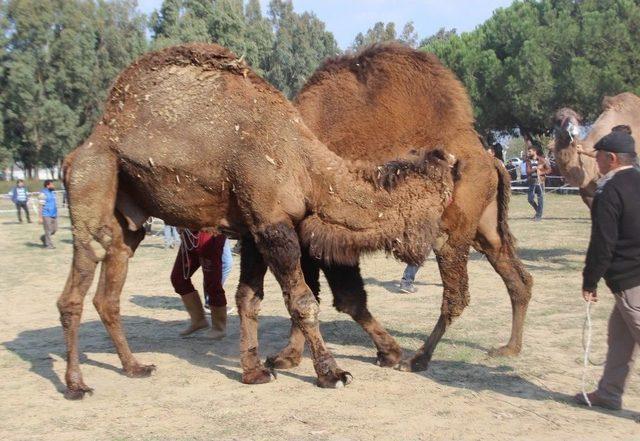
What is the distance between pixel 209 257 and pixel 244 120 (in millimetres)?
2420

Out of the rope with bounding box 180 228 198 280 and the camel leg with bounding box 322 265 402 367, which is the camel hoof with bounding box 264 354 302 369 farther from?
the rope with bounding box 180 228 198 280

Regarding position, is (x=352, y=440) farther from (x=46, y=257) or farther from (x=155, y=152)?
(x=46, y=257)

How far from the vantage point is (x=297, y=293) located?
5.96 meters


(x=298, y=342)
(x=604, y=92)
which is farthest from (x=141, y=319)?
(x=604, y=92)

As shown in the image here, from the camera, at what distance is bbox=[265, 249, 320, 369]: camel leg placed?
6688mm

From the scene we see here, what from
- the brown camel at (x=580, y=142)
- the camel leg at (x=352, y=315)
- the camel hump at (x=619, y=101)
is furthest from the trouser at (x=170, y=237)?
the camel leg at (x=352, y=315)

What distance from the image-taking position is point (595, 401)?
208 inches

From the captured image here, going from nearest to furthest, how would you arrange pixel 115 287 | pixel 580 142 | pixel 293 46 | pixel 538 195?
pixel 115 287 → pixel 580 142 → pixel 538 195 → pixel 293 46

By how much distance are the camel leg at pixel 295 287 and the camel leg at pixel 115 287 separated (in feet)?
5.21

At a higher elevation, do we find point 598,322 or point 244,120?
point 244,120

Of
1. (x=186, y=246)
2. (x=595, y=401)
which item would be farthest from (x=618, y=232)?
(x=186, y=246)

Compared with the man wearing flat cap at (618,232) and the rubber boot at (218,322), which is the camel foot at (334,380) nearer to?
the man wearing flat cap at (618,232)

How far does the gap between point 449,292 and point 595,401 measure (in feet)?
5.34

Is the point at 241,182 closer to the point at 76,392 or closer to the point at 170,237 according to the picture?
the point at 76,392
